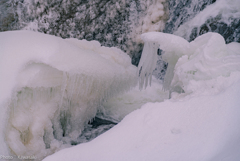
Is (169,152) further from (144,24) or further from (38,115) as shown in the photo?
(144,24)

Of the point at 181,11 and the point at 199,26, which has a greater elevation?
the point at 181,11

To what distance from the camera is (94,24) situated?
5.01 meters

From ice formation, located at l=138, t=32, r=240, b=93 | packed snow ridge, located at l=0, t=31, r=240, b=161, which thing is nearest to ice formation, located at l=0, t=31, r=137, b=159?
packed snow ridge, located at l=0, t=31, r=240, b=161

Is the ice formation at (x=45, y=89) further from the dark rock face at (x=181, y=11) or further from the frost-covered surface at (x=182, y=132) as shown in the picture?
the dark rock face at (x=181, y=11)

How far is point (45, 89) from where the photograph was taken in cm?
261

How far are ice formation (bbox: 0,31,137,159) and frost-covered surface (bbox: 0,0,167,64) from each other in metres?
2.03

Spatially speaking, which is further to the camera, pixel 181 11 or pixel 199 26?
pixel 181 11

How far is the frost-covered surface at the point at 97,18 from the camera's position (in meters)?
4.83

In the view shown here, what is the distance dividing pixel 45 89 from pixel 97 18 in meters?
2.94

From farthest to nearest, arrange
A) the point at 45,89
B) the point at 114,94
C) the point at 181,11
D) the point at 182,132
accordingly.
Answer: the point at 181,11 < the point at 114,94 < the point at 45,89 < the point at 182,132

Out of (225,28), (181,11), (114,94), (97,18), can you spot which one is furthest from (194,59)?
(97,18)

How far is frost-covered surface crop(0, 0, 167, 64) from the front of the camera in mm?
4828

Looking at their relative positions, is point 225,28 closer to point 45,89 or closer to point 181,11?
point 181,11

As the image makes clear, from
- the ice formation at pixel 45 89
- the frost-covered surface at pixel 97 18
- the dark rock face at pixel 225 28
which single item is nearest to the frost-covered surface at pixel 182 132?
the ice formation at pixel 45 89
